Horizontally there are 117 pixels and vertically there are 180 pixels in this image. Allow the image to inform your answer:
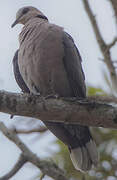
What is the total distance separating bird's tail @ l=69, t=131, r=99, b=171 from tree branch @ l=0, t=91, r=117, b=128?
874mm

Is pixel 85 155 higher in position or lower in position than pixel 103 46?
lower

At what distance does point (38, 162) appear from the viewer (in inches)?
174

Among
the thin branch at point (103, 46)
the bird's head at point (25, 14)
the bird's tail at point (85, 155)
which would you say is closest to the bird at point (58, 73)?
the bird's tail at point (85, 155)

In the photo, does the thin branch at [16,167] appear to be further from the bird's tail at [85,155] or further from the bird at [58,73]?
the bird's tail at [85,155]

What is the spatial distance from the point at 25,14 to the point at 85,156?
2305 millimetres

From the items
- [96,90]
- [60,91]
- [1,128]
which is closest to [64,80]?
[60,91]

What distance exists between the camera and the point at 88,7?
5.21 metres

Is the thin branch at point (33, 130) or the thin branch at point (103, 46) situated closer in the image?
the thin branch at point (103, 46)

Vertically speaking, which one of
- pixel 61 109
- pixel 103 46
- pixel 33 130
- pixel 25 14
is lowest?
pixel 33 130

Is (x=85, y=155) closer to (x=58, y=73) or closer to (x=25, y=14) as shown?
(x=58, y=73)

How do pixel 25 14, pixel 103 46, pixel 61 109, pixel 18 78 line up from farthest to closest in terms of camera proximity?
pixel 25 14 < pixel 18 78 < pixel 103 46 < pixel 61 109

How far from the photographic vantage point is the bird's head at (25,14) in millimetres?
5918

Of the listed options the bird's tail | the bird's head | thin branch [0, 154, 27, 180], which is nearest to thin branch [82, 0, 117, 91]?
the bird's tail

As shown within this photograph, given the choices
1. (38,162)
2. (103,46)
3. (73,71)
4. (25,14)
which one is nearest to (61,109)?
(38,162)
